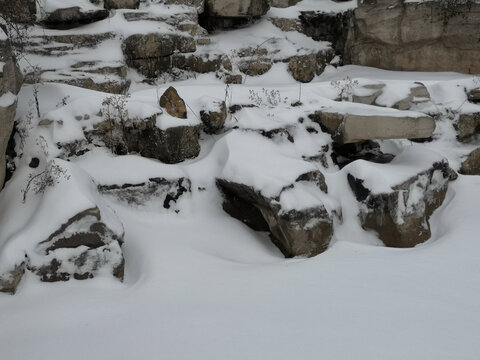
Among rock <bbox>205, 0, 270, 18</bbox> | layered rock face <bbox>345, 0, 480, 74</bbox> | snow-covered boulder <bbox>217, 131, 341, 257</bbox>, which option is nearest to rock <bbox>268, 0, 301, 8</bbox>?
rock <bbox>205, 0, 270, 18</bbox>

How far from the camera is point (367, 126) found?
5266 mm

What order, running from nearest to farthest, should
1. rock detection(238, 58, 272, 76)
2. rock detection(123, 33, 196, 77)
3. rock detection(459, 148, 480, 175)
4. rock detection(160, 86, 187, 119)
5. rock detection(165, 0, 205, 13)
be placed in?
rock detection(160, 86, 187, 119) → rock detection(459, 148, 480, 175) → rock detection(123, 33, 196, 77) → rock detection(165, 0, 205, 13) → rock detection(238, 58, 272, 76)

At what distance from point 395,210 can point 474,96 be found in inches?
133

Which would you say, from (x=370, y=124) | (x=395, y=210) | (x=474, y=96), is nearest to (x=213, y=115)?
(x=370, y=124)

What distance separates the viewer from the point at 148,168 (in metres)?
4.46

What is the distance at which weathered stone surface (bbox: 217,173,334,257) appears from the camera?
408 cm

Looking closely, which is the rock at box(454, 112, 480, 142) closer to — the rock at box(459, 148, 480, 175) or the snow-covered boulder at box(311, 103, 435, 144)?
the rock at box(459, 148, 480, 175)

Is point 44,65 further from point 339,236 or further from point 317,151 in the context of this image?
point 339,236

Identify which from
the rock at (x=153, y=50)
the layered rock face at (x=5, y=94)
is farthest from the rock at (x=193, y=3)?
the layered rock face at (x=5, y=94)

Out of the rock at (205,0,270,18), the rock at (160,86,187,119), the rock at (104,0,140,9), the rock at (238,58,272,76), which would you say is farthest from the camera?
the rock at (205,0,270,18)

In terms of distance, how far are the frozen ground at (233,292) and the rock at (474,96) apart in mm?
2323

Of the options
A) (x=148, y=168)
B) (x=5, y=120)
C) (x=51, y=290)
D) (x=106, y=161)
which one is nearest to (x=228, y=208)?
(x=148, y=168)

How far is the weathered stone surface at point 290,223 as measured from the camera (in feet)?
13.4

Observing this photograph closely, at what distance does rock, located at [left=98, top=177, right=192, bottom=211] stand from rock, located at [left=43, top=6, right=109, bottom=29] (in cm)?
370
